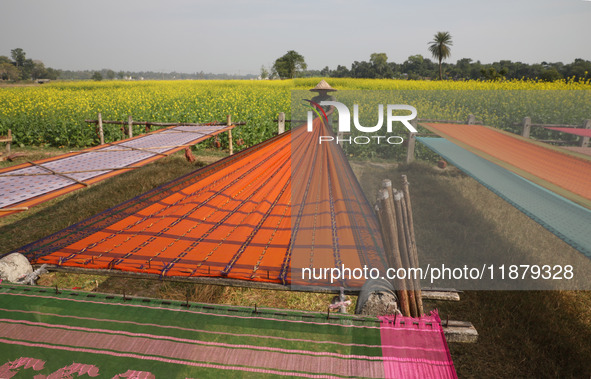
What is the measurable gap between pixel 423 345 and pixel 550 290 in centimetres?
281

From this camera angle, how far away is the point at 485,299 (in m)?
3.40

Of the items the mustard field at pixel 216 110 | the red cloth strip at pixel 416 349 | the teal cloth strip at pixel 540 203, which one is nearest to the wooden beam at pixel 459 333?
the red cloth strip at pixel 416 349

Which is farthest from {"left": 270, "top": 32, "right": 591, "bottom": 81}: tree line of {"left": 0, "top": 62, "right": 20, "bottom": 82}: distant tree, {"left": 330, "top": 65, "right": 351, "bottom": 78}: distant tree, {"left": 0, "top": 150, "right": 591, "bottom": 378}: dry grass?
{"left": 0, "top": 62, "right": 20, "bottom": 82}: distant tree

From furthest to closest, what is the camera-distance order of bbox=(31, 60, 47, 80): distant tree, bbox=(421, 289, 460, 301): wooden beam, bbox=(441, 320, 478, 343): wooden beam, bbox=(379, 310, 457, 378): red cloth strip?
bbox=(31, 60, 47, 80): distant tree, bbox=(421, 289, 460, 301): wooden beam, bbox=(441, 320, 478, 343): wooden beam, bbox=(379, 310, 457, 378): red cloth strip

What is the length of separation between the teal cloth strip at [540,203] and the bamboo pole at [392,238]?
45.7 inches

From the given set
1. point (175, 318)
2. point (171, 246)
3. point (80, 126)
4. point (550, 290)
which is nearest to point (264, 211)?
point (171, 246)

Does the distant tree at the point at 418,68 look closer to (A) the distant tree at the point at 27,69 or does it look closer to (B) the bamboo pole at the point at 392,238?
(B) the bamboo pole at the point at 392,238

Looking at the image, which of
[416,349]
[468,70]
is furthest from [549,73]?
[416,349]

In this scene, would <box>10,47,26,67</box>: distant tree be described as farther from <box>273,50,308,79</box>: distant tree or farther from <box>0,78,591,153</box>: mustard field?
<box>0,78,591,153</box>: mustard field

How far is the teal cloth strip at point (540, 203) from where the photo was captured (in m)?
2.34

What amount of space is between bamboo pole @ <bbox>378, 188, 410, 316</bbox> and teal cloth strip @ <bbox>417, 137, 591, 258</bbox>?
116cm

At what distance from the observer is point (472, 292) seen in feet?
11.8

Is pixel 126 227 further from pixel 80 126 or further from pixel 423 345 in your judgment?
pixel 80 126

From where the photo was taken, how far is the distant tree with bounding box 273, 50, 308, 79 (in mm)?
55812
